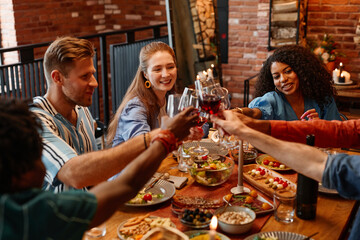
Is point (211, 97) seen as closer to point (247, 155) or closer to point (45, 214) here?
Answer: point (247, 155)

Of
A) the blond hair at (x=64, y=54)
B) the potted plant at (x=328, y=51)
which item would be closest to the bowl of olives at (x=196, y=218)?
the blond hair at (x=64, y=54)

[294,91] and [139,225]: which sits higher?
[294,91]

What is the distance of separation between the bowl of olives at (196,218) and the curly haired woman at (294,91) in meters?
1.34

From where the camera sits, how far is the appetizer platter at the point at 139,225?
1603mm

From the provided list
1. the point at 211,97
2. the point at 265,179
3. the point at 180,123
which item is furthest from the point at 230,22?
the point at 180,123

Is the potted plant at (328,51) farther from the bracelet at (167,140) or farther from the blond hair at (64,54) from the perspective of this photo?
the bracelet at (167,140)

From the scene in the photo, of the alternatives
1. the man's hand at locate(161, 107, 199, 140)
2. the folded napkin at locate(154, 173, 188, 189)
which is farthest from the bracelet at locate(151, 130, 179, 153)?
the folded napkin at locate(154, 173, 188, 189)

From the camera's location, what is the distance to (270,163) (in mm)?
Answer: 2248

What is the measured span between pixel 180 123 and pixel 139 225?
1.38 feet

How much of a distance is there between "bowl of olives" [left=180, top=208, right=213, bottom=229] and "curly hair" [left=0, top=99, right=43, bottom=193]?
2.39 ft

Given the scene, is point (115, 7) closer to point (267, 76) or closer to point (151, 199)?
point (267, 76)

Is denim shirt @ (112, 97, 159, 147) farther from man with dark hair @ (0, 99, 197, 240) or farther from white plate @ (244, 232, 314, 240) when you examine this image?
man with dark hair @ (0, 99, 197, 240)

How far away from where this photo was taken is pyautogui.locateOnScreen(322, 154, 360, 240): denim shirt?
4.56 feet

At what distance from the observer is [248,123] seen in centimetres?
210
